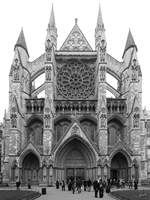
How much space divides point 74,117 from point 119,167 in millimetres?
9107

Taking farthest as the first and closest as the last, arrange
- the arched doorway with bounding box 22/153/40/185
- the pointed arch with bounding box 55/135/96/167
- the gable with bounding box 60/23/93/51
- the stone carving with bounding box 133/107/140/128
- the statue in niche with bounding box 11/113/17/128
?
the gable with bounding box 60/23/93/51 → the arched doorway with bounding box 22/153/40/185 → the pointed arch with bounding box 55/135/96/167 → the stone carving with bounding box 133/107/140/128 → the statue in niche with bounding box 11/113/17/128

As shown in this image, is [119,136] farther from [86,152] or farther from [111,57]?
[111,57]

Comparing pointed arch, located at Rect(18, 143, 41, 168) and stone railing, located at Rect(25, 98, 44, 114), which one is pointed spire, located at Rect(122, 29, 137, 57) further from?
pointed arch, located at Rect(18, 143, 41, 168)

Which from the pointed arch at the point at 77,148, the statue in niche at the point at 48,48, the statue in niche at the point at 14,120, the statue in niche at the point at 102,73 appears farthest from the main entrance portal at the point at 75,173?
the statue in niche at the point at 48,48

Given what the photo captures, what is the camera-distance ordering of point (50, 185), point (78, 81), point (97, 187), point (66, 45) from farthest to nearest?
point (66, 45), point (78, 81), point (50, 185), point (97, 187)

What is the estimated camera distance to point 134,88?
4406 cm

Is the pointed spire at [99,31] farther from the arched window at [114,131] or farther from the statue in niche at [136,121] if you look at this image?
the statue in niche at [136,121]

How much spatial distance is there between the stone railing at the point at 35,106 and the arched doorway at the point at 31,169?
6.02m

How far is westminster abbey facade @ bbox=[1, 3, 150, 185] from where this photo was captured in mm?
42062

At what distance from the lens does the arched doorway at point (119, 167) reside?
144ft

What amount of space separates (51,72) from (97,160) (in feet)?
43.1

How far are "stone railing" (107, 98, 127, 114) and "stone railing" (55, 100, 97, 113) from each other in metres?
1.97

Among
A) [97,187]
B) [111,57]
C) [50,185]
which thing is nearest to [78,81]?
[111,57]

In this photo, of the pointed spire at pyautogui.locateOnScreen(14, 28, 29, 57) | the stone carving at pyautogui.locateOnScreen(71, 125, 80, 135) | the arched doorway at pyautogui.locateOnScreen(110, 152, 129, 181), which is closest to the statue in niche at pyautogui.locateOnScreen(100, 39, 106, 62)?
the stone carving at pyautogui.locateOnScreen(71, 125, 80, 135)
